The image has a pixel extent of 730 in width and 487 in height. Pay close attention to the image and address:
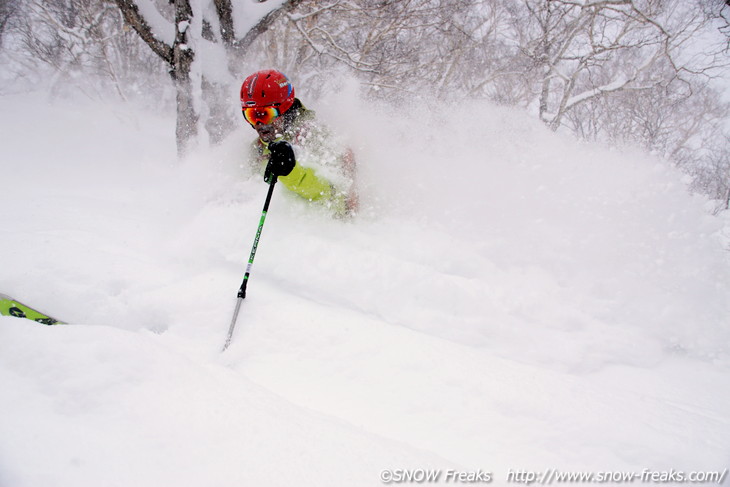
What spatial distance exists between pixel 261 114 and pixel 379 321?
2390 mm

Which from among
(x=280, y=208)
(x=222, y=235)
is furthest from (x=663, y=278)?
(x=222, y=235)

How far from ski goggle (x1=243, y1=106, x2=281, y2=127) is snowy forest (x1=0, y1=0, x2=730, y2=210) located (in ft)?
9.46

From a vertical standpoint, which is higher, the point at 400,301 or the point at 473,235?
the point at 473,235

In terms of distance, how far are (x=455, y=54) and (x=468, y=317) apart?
11718mm

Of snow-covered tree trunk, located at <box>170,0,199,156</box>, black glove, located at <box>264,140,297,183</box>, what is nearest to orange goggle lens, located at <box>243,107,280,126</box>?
black glove, located at <box>264,140,297,183</box>

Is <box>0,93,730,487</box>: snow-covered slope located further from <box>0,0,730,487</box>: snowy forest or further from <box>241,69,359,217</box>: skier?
<box>241,69,359,217</box>: skier

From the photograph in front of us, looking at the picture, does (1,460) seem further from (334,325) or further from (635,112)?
(635,112)

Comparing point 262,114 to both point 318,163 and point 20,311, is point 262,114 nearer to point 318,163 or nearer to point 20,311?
point 318,163

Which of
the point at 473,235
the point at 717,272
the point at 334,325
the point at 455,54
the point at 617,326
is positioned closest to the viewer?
the point at 334,325

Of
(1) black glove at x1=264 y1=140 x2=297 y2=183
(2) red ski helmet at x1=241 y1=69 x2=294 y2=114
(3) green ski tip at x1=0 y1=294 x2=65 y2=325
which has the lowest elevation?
(3) green ski tip at x1=0 y1=294 x2=65 y2=325

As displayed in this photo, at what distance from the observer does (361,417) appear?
2098 mm

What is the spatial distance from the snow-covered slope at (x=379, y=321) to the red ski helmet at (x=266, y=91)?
890mm

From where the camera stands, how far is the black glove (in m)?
3.17

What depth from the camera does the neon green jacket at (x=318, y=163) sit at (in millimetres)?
3646
